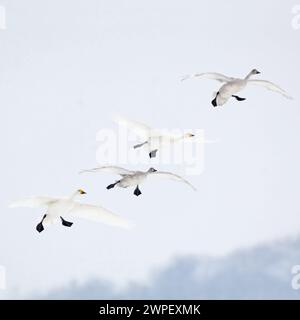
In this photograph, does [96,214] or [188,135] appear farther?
[188,135]

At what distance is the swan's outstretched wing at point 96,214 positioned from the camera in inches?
481

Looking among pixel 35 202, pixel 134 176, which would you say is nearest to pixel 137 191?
pixel 134 176

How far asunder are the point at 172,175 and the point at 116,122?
101 cm

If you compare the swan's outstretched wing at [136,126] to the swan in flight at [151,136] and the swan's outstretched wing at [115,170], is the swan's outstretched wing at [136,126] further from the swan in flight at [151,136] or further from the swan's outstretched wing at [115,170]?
the swan's outstretched wing at [115,170]

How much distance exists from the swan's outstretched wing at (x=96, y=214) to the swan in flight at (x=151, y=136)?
Answer: 102 cm

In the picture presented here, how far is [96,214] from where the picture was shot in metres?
12.5

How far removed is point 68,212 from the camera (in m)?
12.4

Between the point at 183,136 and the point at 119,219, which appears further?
the point at 183,136

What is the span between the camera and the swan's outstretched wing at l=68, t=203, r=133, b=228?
40.1ft

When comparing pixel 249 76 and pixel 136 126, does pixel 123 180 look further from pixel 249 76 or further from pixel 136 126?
pixel 249 76

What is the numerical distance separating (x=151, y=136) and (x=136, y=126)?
0.26 m
